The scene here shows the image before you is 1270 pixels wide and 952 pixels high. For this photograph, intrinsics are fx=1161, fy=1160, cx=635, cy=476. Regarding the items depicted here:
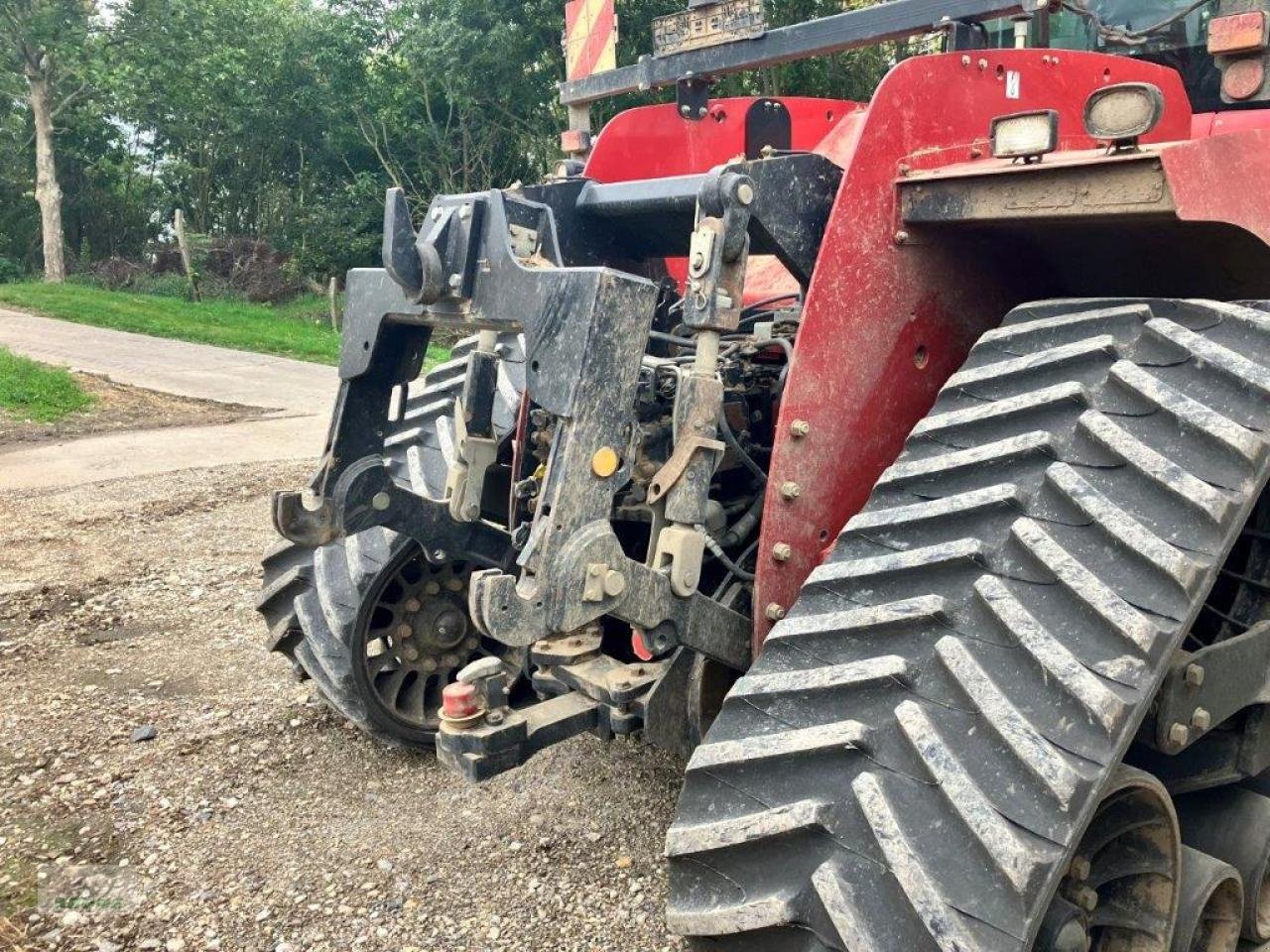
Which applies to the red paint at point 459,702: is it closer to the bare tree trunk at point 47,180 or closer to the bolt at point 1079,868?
the bolt at point 1079,868

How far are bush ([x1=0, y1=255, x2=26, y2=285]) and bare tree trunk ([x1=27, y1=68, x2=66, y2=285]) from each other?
6.64 feet

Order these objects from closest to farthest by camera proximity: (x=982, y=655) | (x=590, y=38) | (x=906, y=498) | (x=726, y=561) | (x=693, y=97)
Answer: (x=982, y=655) < (x=906, y=498) < (x=726, y=561) < (x=693, y=97) < (x=590, y=38)

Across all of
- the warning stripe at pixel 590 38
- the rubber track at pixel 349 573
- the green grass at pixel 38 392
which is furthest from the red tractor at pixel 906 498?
the green grass at pixel 38 392

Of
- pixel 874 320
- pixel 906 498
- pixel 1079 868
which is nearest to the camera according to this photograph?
pixel 1079 868

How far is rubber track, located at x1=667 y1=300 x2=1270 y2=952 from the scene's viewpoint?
1.68m

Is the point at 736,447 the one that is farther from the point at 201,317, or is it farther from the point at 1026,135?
the point at 201,317

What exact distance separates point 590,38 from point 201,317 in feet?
56.7

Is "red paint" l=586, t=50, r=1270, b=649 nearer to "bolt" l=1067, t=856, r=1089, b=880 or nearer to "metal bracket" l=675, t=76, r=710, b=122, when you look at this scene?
"bolt" l=1067, t=856, r=1089, b=880

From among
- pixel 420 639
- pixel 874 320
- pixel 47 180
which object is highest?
pixel 47 180

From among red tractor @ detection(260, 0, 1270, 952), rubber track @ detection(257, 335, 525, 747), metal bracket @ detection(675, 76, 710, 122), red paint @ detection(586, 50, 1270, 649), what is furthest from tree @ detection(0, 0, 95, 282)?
red paint @ detection(586, 50, 1270, 649)

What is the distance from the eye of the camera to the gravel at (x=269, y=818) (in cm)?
279

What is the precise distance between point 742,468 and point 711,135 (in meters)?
1.44

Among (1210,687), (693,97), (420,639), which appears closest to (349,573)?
(420,639)

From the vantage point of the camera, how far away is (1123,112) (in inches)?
81.8
